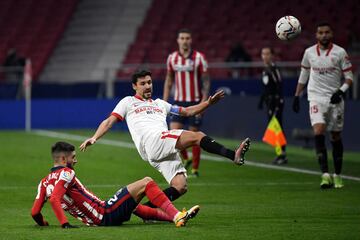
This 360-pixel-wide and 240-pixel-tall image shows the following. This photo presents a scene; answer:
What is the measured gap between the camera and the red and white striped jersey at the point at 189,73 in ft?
53.8

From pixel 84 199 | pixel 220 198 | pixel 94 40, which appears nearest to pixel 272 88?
pixel 220 198

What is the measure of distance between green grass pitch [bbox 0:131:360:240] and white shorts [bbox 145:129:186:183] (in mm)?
608

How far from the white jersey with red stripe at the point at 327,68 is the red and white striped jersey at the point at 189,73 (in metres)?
2.58

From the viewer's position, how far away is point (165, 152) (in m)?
10.6

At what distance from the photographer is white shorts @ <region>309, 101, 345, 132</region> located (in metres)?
14.2

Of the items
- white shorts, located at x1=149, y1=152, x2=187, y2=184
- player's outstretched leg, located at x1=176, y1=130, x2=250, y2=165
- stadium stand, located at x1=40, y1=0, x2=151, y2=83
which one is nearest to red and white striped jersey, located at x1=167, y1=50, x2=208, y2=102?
white shorts, located at x1=149, y1=152, x2=187, y2=184

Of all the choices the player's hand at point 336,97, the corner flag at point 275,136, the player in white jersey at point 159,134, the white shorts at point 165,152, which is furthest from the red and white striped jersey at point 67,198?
the corner flag at point 275,136

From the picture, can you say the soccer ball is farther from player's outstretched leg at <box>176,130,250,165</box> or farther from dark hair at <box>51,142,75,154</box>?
dark hair at <box>51,142,75,154</box>

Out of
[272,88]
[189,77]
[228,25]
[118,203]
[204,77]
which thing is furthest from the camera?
[228,25]

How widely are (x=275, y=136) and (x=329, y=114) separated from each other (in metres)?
4.46

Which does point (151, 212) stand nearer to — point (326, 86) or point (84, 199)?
point (84, 199)

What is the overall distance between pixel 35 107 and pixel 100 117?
2.17 meters

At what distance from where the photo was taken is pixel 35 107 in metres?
30.5

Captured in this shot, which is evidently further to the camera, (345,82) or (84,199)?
(345,82)
